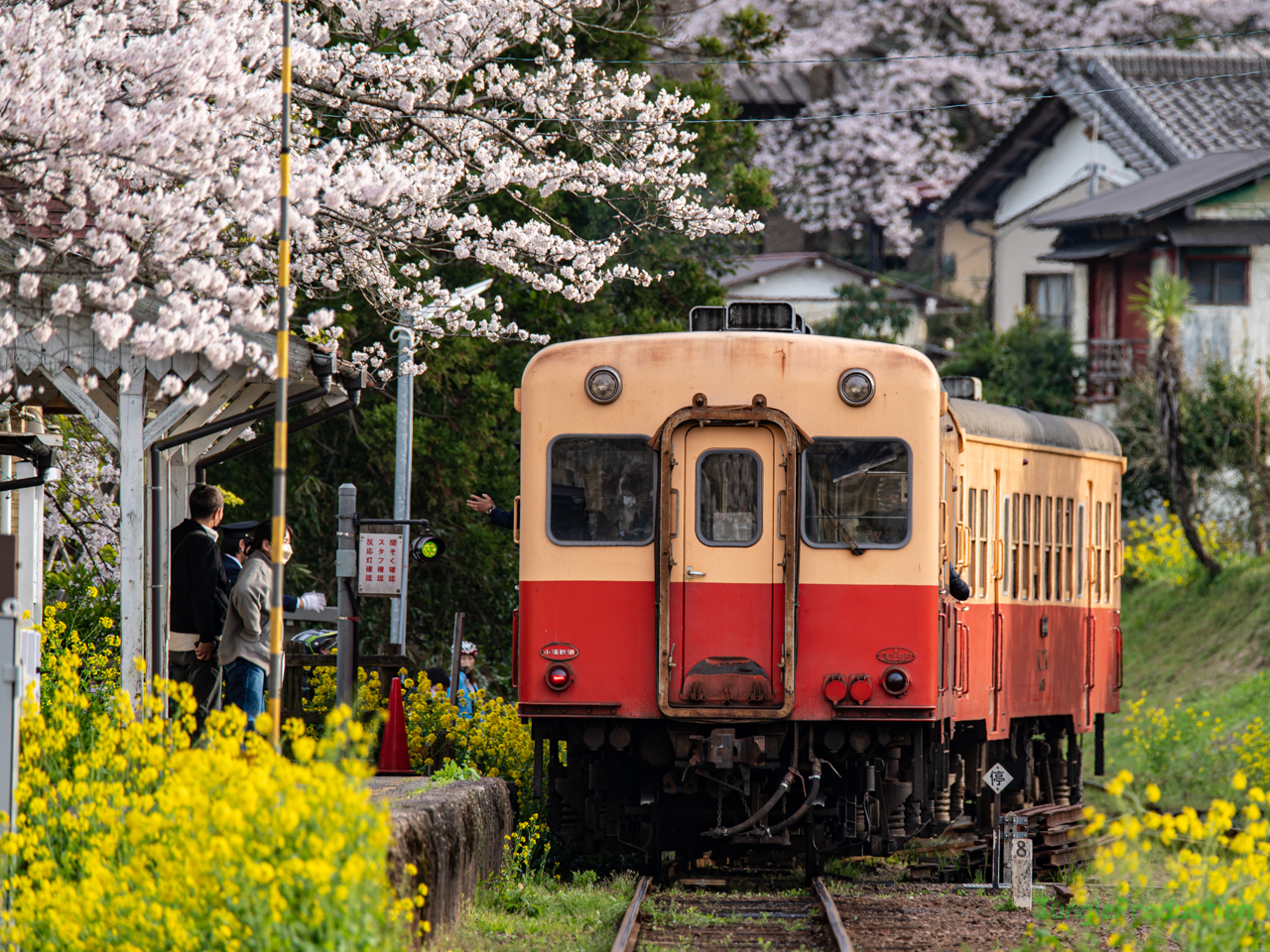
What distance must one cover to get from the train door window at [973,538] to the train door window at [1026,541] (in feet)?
4.80

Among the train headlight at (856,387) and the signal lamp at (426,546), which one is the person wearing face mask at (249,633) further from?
the train headlight at (856,387)

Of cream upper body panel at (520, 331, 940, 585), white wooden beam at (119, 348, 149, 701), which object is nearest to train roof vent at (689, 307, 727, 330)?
cream upper body panel at (520, 331, 940, 585)

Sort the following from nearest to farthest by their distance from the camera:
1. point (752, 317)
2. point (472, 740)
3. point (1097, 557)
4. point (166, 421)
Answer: point (166, 421), point (752, 317), point (472, 740), point (1097, 557)

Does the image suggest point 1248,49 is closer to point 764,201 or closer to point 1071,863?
point 764,201

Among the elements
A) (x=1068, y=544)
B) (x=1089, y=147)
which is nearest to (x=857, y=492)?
(x=1068, y=544)

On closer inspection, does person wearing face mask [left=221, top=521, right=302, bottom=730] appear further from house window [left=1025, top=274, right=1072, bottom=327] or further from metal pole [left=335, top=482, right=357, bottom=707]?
house window [left=1025, top=274, right=1072, bottom=327]

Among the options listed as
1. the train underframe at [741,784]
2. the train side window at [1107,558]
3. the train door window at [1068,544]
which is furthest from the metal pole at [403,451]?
the train side window at [1107,558]

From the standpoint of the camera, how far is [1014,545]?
13.0 meters

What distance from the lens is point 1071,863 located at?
40.9 ft

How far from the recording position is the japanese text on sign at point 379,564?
12000 millimetres

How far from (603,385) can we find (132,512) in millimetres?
2571

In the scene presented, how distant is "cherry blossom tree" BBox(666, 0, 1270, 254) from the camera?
1692 inches

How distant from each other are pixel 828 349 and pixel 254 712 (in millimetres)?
3741

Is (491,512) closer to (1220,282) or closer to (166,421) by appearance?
(166,421)
